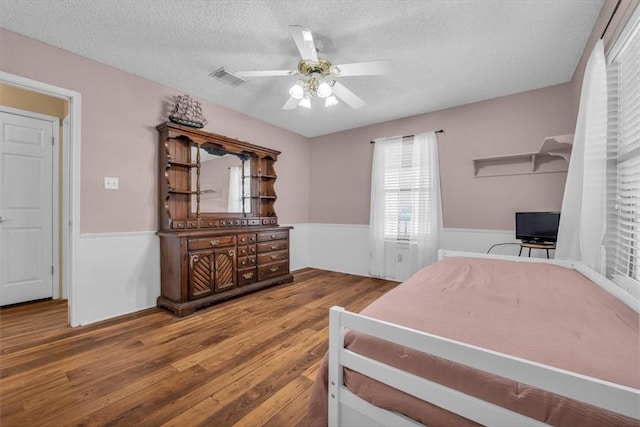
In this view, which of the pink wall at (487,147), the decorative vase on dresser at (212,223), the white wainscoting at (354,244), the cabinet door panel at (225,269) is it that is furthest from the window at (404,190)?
the cabinet door panel at (225,269)

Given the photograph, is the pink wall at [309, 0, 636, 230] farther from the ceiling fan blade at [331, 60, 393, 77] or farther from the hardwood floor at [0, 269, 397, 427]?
the hardwood floor at [0, 269, 397, 427]

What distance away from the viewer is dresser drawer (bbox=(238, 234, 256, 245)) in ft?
10.4

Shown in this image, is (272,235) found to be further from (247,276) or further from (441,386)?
(441,386)

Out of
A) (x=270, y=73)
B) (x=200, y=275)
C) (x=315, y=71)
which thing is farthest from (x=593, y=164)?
(x=200, y=275)

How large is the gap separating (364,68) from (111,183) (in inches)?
99.2

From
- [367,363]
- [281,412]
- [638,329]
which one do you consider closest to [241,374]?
[281,412]

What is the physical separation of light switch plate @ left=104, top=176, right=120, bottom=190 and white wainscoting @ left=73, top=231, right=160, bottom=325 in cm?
45

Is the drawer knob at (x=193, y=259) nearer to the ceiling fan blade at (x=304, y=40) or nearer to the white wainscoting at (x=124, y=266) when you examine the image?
the white wainscoting at (x=124, y=266)

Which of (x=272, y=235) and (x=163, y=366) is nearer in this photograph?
(x=163, y=366)

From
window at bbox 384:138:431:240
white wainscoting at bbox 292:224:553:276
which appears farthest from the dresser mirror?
window at bbox 384:138:431:240

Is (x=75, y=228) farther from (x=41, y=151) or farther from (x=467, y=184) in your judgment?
(x=467, y=184)

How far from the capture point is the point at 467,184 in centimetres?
337

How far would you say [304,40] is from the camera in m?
1.72

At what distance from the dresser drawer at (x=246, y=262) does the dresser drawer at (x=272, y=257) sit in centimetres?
10
